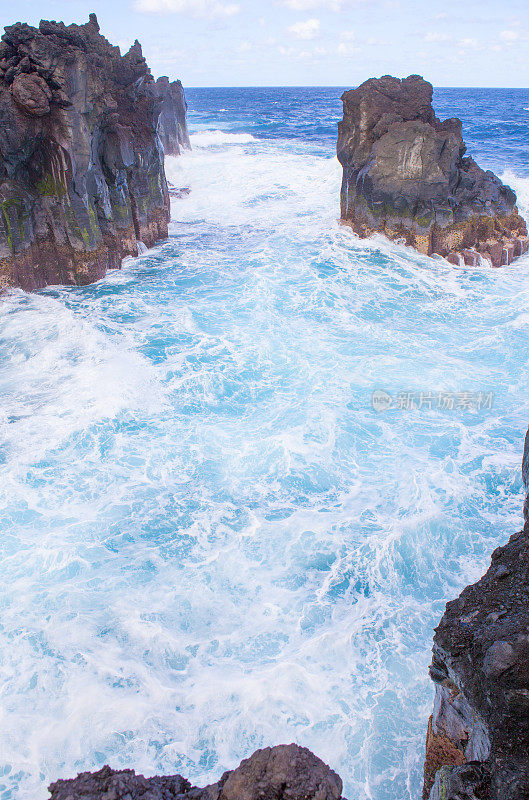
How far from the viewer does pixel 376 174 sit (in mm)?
22406

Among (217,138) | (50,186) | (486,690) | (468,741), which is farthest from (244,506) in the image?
(217,138)

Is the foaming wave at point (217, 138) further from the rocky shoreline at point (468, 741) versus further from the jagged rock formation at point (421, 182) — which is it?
the rocky shoreline at point (468, 741)

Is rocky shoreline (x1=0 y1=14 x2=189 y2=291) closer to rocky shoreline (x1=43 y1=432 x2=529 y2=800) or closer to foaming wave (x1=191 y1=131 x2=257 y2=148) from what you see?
rocky shoreline (x1=43 y1=432 x2=529 y2=800)

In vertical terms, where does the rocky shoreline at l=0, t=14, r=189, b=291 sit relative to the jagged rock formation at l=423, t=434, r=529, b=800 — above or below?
above

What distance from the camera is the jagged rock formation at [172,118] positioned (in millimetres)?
37969

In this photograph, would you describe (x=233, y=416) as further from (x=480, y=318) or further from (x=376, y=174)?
(x=376, y=174)

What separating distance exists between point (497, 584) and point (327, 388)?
387 inches

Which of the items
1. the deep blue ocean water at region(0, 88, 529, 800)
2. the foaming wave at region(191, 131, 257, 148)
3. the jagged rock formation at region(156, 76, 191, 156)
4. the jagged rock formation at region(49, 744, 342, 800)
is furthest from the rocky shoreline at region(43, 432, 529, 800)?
the foaming wave at region(191, 131, 257, 148)

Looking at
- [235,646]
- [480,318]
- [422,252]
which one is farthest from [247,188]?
[235,646]

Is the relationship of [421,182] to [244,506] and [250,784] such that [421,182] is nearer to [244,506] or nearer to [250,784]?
[244,506]

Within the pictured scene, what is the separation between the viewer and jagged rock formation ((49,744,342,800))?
11.1 feet

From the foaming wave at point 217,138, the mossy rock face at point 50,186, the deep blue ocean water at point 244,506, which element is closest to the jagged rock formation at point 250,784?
the deep blue ocean water at point 244,506

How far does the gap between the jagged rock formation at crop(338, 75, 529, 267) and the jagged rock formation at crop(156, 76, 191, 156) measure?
749 inches

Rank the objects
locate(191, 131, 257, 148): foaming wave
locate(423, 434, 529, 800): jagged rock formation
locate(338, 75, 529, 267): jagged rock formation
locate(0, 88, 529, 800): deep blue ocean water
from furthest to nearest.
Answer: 1. locate(191, 131, 257, 148): foaming wave
2. locate(338, 75, 529, 267): jagged rock formation
3. locate(0, 88, 529, 800): deep blue ocean water
4. locate(423, 434, 529, 800): jagged rock formation
